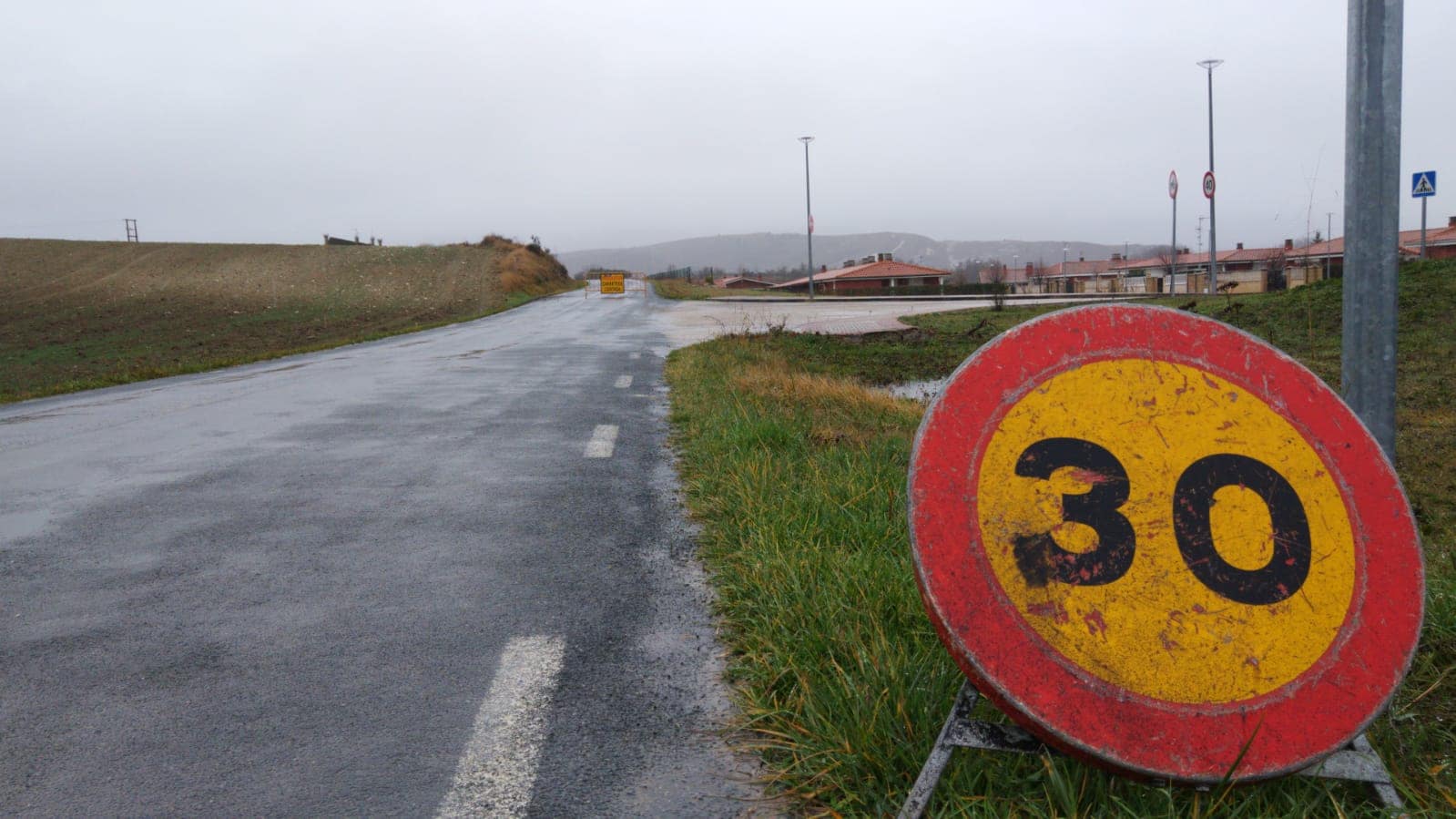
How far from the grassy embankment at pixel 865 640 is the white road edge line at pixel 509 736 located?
601 millimetres

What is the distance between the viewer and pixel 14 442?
8.04 metres

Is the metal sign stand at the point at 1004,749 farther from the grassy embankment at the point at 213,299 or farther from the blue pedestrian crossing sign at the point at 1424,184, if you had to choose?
the blue pedestrian crossing sign at the point at 1424,184

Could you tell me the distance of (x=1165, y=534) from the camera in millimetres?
2225

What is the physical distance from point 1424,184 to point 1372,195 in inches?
1064

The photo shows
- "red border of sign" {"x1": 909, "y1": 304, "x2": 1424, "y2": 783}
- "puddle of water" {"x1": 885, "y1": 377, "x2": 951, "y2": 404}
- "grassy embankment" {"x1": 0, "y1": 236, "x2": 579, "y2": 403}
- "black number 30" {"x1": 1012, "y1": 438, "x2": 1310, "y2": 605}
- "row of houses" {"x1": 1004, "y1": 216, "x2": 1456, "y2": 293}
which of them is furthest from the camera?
"grassy embankment" {"x1": 0, "y1": 236, "x2": 579, "y2": 403}

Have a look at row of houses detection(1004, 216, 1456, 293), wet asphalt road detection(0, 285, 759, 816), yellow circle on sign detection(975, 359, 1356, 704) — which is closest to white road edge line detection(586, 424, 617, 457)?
wet asphalt road detection(0, 285, 759, 816)

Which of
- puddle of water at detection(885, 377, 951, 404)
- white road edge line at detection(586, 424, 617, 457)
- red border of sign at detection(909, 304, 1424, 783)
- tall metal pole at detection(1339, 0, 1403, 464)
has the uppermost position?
tall metal pole at detection(1339, 0, 1403, 464)

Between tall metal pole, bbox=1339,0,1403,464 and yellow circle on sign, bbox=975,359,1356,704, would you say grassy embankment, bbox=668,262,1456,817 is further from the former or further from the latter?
tall metal pole, bbox=1339,0,1403,464

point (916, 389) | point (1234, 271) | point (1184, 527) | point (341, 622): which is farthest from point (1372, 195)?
point (1234, 271)

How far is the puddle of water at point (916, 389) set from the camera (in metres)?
10.2

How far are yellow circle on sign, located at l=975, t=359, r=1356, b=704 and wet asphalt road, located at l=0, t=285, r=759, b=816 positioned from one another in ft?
3.02

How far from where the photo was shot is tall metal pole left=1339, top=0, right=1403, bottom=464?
316 cm

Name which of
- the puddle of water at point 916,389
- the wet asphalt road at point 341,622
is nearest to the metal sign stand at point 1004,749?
the wet asphalt road at point 341,622

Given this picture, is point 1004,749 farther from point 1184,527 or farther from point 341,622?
point 341,622
